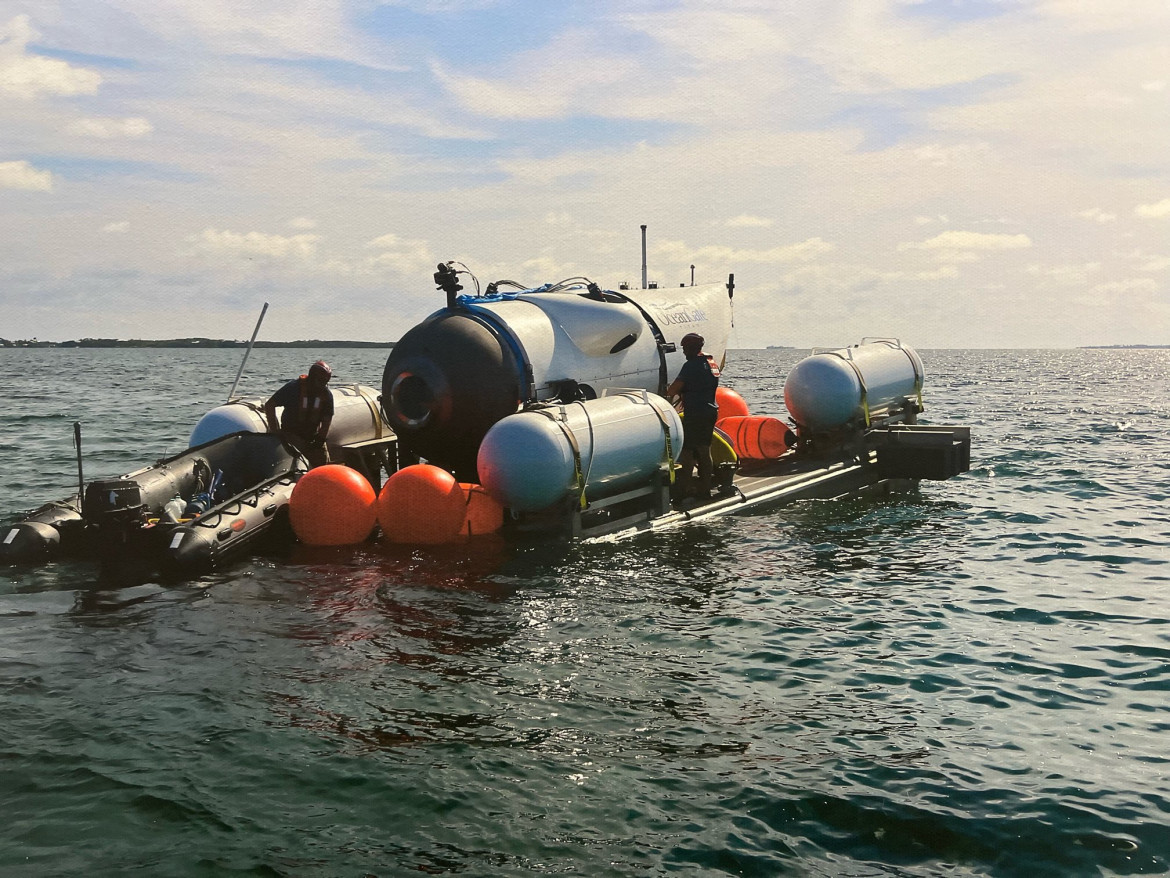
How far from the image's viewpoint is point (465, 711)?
7.67m

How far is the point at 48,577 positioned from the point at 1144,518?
1569cm

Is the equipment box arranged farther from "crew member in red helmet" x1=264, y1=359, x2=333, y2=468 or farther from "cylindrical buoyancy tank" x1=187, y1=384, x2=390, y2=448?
"crew member in red helmet" x1=264, y1=359, x2=333, y2=468

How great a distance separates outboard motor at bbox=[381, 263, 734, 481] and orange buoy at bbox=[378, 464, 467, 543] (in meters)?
1.34

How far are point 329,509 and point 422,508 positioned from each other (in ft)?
3.58

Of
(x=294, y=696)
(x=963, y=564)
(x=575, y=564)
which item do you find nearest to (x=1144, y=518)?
Result: (x=963, y=564)

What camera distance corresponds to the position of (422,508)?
12234 mm

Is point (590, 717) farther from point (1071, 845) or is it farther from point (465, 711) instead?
point (1071, 845)

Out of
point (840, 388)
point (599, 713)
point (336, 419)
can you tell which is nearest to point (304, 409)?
point (336, 419)

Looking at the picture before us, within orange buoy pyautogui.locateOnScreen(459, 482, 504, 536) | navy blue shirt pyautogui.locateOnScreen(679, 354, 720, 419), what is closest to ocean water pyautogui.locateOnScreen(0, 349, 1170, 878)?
orange buoy pyautogui.locateOnScreen(459, 482, 504, 536)

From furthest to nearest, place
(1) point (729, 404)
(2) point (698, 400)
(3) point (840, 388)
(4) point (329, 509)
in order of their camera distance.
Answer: (1) point (729, 404) → (3) point (840, 388) → (2) point (698, 400) → (4) point (329, 509)

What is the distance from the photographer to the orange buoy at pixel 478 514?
12469 mm

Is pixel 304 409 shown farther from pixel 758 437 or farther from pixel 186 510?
pixel 758 437

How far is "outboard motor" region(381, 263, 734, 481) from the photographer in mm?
13391

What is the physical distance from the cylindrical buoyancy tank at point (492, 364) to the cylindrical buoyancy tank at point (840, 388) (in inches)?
148
